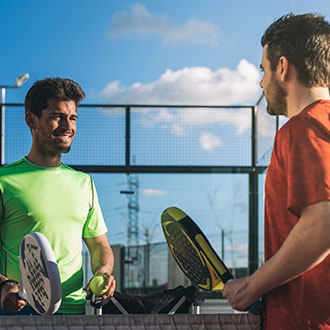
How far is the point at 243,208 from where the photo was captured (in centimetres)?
673

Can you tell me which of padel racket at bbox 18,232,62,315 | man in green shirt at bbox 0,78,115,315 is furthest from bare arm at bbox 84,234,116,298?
padel racket at bbox 18,232,62,315

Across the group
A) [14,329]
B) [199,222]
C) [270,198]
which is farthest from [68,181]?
[199,222]

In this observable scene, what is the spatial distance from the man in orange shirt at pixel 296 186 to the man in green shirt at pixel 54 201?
0.87 m

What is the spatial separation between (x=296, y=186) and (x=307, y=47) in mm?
304

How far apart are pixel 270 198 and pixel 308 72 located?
10.9 inches

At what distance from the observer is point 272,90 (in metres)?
1.29

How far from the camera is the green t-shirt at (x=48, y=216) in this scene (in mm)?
1979

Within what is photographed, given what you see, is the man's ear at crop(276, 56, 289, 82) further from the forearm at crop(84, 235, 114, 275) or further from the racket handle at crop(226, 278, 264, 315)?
the forearm at crop(84, 235, 114, 275)

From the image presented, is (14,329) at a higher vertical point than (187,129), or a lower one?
lower

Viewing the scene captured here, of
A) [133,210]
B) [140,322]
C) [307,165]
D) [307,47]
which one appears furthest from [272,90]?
[133,210]

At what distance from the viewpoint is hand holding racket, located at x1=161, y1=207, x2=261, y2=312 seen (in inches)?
54.6

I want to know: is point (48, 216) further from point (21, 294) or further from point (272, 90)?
point (272, 90)

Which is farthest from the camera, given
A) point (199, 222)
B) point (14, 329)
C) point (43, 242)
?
point (199, 222)

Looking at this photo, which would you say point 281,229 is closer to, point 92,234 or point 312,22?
point 312,22
